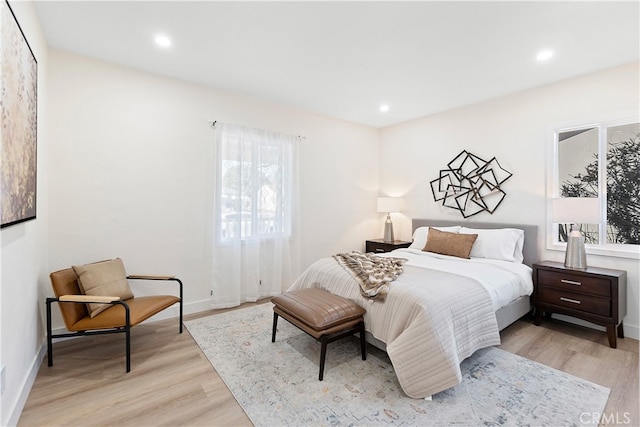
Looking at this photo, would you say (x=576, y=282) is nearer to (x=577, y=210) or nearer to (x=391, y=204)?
(x=577, y=210)

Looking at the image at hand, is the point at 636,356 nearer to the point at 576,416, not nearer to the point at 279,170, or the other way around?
the point at 576,416

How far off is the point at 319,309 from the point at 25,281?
2.03 m

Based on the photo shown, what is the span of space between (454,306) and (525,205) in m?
2.23

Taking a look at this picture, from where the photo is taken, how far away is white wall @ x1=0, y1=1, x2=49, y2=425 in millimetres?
1588

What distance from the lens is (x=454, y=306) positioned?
214 centimetres

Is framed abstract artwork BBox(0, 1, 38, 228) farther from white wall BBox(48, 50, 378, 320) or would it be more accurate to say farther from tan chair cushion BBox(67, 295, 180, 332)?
tan chair cushion BBox(67, 295, 180, 332)

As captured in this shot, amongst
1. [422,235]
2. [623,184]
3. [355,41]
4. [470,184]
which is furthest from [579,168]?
[355,41]

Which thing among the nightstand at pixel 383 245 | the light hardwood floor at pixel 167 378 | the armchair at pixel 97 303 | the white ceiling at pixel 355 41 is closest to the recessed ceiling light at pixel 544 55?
the white ceiling at pixel 355 41

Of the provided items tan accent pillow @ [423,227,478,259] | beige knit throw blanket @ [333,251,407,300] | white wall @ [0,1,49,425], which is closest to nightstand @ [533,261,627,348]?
tan accent pillow @ [423,227,478,259]

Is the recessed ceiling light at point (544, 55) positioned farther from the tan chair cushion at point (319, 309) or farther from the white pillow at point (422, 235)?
the tan chair cushion at point (319, 309)

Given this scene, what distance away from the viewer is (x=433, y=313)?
2.01 metres

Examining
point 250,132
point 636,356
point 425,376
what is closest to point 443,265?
point 425,376

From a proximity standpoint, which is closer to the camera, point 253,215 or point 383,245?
point 253,215

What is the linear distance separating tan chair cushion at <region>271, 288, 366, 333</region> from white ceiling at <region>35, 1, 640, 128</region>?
222 centimetres
